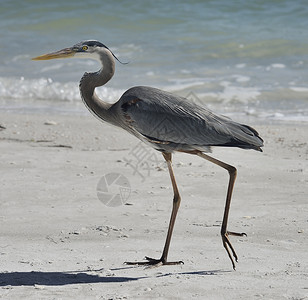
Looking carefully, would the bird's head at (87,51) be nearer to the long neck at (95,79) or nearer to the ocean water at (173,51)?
the long neck at (95,79)

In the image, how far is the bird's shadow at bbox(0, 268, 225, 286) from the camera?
4.17 meters

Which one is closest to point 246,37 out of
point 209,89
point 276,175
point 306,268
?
point 209,89

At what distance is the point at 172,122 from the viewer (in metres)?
4.93

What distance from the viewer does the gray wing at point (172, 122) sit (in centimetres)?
488

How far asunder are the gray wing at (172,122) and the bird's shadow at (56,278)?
100cm

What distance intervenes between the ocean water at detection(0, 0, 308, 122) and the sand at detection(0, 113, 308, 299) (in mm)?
3317

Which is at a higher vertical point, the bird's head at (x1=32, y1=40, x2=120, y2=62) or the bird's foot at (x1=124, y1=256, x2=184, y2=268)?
the bird's head at (x1=32, y1=40, x2=120, y2=62)

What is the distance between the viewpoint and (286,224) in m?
5.41

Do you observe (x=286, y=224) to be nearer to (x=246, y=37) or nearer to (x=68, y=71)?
(x=68, y=71)

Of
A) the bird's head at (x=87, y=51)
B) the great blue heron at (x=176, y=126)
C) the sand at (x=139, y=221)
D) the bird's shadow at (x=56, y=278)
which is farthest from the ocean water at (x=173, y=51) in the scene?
the bird's shadow at (x=56, y=278)

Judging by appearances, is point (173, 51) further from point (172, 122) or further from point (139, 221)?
point (172, 122)

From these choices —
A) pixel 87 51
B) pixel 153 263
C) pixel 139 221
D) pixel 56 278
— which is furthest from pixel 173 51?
pixel 56 278

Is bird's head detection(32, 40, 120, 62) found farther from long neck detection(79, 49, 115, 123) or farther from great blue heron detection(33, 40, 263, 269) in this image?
great blue heron detection(33, 40, 263, 269)

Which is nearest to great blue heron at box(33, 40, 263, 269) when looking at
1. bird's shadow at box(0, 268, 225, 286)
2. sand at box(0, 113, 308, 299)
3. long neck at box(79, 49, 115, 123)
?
long neck at box(79, 49, 115, 123)
